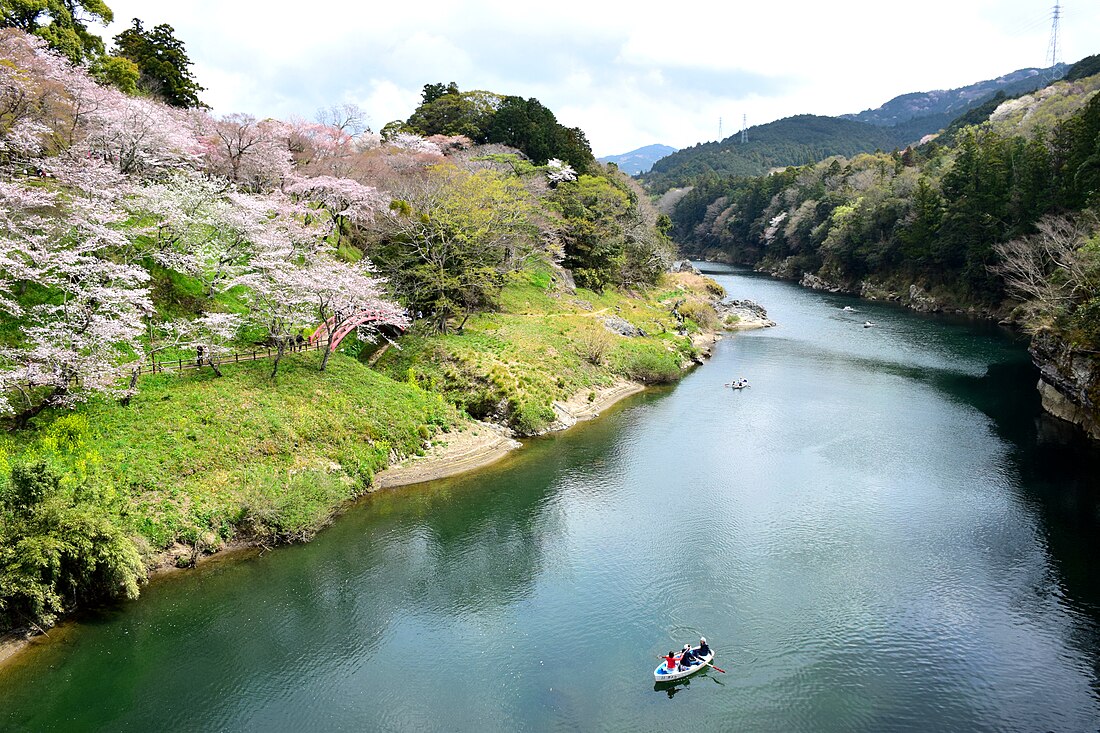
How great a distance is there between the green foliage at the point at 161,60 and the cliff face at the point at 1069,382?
59.8 meters

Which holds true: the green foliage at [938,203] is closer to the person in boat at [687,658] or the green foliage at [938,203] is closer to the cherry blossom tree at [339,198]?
the person in boat at [687,658]

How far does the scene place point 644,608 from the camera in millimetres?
19141

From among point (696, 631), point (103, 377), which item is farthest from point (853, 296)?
point (103, 377)

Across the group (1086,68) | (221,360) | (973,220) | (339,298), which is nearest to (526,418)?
(339,298)

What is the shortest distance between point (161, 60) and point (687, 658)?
5473 centimetres

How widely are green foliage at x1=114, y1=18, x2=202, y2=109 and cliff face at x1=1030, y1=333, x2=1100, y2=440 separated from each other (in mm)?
59779

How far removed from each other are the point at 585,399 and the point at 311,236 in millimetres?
17867

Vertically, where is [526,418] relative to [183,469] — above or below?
below

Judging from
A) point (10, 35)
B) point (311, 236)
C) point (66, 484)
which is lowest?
point (66, 484)

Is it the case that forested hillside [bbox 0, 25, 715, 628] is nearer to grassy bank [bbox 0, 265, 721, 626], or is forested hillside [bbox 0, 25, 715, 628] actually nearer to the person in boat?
grassy bank [bbox 0, 265, 721, 626]

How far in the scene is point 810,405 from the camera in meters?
39.2

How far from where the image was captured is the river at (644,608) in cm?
1529

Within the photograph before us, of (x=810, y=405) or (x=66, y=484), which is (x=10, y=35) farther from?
(x=810, y=405)

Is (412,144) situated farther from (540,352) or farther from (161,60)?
(540,352)
